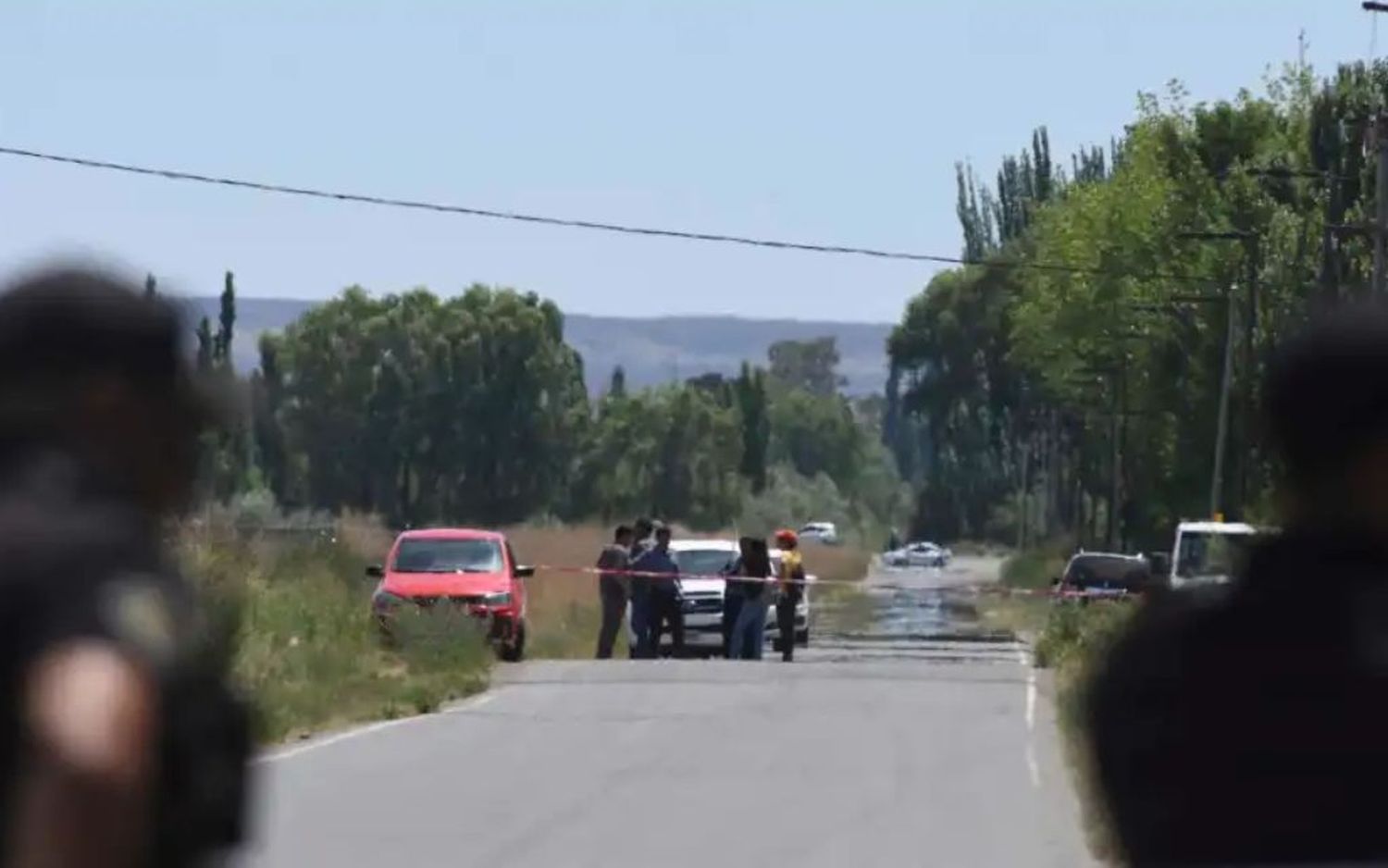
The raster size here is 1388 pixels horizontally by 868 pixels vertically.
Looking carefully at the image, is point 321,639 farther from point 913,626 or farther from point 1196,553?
point 913,626

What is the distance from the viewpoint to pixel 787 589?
37.6 meters

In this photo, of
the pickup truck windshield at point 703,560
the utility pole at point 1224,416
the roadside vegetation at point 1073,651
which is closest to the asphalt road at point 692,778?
the roadside vegetation at point 1073,651

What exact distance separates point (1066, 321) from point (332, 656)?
6021 cm

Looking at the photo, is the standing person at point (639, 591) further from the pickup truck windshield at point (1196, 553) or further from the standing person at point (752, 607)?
the pickup truck windshield at point (1196, 553)

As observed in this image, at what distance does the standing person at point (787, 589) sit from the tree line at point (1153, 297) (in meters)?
7.54

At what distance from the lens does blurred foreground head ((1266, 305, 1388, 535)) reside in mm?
4238

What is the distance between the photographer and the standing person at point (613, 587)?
37375mm

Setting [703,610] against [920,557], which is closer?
[703,610]

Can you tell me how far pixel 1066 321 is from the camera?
88062mm

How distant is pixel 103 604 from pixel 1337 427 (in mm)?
1609

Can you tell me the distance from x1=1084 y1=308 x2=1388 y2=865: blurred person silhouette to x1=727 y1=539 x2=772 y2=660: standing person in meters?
31.6

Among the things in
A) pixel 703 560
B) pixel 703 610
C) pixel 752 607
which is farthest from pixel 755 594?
pixel 703 560

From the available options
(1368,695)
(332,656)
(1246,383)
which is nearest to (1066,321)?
(1246,383)

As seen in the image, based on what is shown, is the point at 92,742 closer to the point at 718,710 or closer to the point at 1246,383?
the point at 718,710
